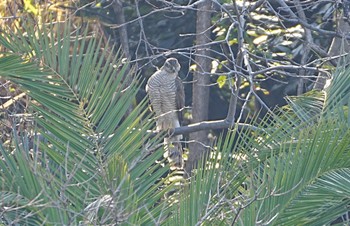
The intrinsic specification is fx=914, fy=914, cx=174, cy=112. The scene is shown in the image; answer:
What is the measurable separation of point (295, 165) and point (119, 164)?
0.66 m

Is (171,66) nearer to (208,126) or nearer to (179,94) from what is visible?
(179,94)

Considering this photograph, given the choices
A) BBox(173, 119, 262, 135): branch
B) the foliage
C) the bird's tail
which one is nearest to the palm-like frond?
the foliage

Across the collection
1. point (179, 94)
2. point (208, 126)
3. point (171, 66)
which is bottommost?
point (179, 94)

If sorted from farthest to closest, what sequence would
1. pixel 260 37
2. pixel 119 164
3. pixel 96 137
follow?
pixel 260 37, pixel 96 137, pixel 119 164

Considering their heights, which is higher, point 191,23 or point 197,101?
point 191,23

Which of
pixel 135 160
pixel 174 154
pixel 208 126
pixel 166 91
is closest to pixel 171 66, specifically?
pixel 166 91

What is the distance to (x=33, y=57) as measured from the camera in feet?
13.0

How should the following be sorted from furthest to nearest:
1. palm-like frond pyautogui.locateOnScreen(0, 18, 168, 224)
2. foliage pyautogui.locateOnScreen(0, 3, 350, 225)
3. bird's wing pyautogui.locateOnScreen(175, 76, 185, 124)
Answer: bird's wing pyautogui.locateOnScreen(175, 76, 185, 124) → palm-like frond pyautogui.locateOnScreen(0, 18, 168, 224) → foliage pyautogui.locateOnScreen(0, 3, 350, 225)

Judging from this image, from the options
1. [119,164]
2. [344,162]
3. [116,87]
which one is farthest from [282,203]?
[116,87]

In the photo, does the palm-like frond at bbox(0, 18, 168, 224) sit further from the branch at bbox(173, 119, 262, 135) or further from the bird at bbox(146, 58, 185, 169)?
the bird at bbox(146, 58, 185, 169)

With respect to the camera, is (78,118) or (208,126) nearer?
(78,118)

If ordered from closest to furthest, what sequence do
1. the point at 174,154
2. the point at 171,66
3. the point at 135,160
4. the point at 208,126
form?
the point at 135,160 < the point at 208,126 < the point at 174,154 < the point at 171,66

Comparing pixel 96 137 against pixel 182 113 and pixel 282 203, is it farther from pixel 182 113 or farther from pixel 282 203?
pixel 182 113

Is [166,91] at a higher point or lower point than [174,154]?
lower
